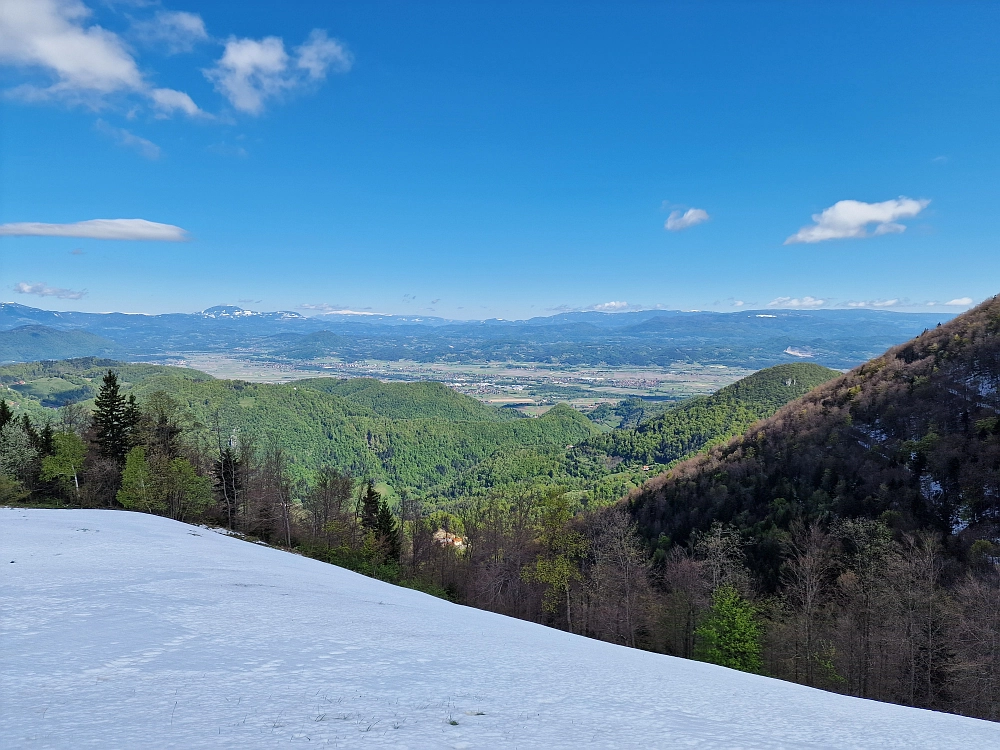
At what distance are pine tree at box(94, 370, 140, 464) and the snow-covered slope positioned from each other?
93.4 ft

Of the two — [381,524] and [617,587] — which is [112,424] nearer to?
[381,524]

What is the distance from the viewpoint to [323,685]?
22.2 ft

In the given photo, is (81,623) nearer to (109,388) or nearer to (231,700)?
(231,700)

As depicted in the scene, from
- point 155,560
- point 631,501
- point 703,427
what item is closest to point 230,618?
point 155,560

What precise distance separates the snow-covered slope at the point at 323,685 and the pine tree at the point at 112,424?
93.4ft

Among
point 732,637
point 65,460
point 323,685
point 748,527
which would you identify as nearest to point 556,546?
point 732,637

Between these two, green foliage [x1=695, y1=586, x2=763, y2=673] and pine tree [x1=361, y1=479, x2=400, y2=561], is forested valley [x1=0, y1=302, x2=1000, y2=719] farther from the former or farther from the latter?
pine tree [x1=361, y1=479, x2=400, y2=561]

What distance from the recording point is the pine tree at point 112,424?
35.7 m

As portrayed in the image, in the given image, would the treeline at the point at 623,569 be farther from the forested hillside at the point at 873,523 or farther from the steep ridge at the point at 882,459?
the steep ridge at the point at 882,459

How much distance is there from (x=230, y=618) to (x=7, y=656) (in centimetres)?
346

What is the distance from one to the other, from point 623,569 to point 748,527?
26.9 metres

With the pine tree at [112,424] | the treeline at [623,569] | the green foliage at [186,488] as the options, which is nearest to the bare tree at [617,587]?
the treeline at [623,569]

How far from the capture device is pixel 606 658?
473 inches

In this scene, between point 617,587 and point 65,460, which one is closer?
point 617,587
